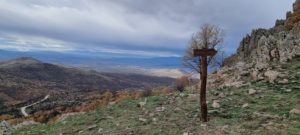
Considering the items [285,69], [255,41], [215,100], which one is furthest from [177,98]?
[255,41]

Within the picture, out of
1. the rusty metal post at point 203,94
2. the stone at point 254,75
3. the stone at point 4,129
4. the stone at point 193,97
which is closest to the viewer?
the rusty metal post at point 203,94

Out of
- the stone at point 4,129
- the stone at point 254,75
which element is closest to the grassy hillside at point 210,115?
the stone at point 254,75

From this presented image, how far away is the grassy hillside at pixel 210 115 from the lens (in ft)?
63.3

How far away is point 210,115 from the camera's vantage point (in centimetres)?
2209

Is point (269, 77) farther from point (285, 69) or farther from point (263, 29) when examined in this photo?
point (263, 29)

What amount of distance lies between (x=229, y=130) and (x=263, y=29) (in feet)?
183

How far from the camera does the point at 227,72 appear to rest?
39688 mm

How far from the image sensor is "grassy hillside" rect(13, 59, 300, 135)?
63.3 ft

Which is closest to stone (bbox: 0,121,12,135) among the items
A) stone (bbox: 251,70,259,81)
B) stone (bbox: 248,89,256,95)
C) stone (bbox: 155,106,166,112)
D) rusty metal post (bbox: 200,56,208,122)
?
stone (bbox: 155,106,166,112)

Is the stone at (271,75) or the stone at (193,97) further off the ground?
the stone at (271,75)

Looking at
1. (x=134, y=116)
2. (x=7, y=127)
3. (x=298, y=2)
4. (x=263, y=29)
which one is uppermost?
(x=298, y=2)

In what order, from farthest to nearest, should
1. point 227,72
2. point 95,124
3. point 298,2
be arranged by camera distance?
point 298,2 < point 227,72 < point 95,124

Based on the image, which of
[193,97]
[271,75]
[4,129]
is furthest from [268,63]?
[4,129]

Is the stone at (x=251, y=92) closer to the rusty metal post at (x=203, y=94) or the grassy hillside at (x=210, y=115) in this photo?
the grassy hillside at (x=210, y=115)
